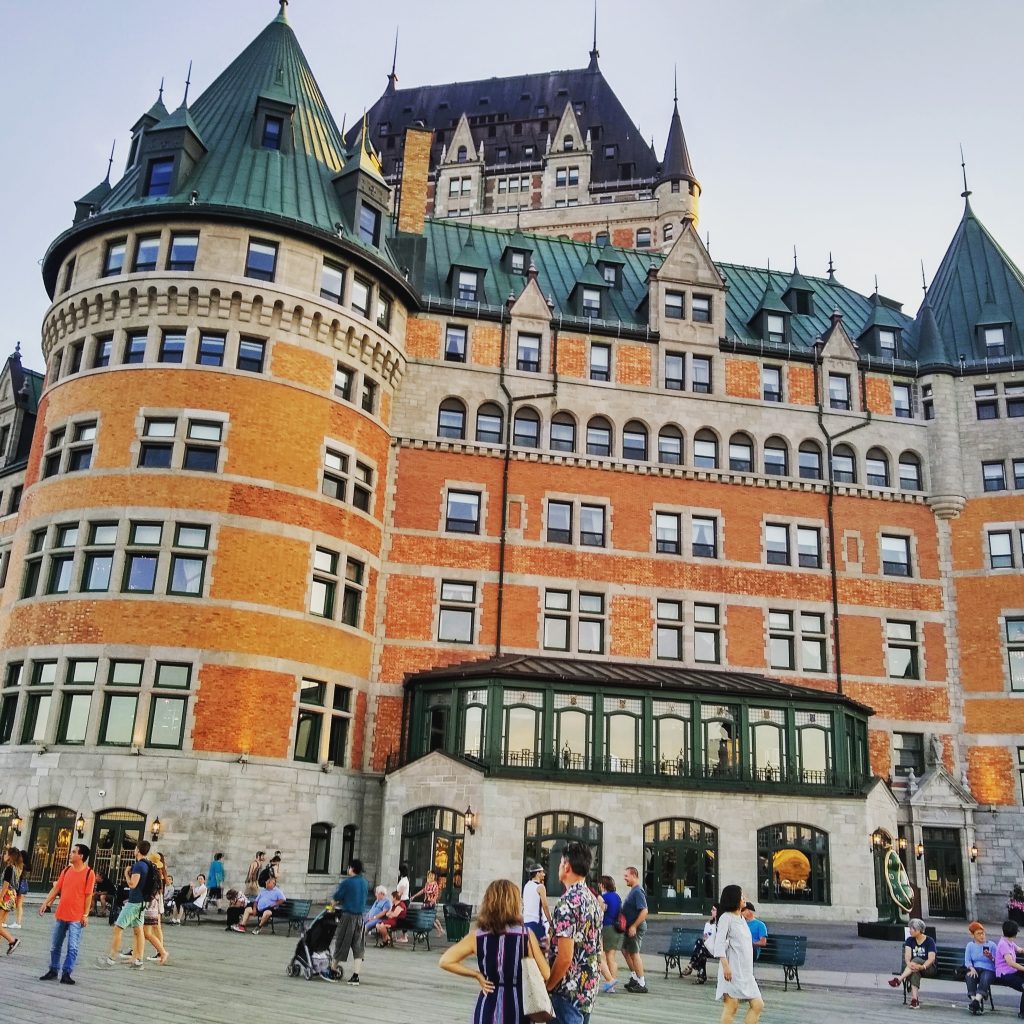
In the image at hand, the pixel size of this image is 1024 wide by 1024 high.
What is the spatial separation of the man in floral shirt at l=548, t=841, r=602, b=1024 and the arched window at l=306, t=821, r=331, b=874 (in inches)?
974

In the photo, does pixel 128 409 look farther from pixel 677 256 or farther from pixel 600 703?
pixel 677 256

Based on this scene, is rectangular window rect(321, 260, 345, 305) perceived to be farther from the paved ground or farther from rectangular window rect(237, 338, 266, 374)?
the paved ground

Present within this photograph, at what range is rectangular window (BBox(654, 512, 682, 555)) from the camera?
3938 cm

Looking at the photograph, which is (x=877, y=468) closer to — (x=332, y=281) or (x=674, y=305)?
(x=674, y=305)

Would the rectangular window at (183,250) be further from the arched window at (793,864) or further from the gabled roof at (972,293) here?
the gabled roof at (972,293)

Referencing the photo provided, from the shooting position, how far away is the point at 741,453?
4125 centimetres

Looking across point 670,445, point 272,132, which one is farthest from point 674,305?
→ point 272,132

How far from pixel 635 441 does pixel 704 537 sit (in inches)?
175

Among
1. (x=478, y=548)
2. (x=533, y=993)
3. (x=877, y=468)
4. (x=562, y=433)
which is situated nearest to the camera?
(x=533, y=993)

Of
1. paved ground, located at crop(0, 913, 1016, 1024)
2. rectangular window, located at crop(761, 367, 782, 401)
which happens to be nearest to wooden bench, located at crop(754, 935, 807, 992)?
paved ground, located at crop(0, 913, 1016, 1024)

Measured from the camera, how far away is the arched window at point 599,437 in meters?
40.1

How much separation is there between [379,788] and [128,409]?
14493 mm

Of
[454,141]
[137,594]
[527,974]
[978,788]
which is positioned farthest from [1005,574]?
[454,141]

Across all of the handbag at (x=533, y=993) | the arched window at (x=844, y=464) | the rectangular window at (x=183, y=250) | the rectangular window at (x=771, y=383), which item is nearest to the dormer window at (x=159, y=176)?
the rectangular window at (x=183, y=250)
